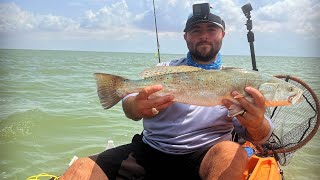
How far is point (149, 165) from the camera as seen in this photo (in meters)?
3.71

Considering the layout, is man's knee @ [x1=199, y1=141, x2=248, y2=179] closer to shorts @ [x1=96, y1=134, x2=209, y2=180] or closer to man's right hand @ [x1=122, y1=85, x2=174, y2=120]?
shorts @ [x1=96, y1=134, x2=209, y2=180]

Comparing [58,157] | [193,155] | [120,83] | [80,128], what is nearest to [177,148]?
[193,155]

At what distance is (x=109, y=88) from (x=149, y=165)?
3.27ft

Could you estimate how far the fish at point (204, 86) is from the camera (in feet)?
10.7

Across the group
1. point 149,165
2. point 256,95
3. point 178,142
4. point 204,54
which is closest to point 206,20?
point 204,54

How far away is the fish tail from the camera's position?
10.9 feet

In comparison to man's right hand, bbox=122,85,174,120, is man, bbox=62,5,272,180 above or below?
below

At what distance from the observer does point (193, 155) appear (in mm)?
3580

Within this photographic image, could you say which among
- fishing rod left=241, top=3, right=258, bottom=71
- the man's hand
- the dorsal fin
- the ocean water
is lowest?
the ocean water

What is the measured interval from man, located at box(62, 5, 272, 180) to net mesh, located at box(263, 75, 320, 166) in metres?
1.19

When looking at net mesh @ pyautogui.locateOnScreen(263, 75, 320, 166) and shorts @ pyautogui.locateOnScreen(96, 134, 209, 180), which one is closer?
shorts @ pyautogui.locateOnScreen(96, 134, 209, 180)

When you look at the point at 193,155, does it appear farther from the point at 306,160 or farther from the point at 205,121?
the point at 306,160

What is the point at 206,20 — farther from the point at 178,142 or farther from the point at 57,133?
the point at 57,133

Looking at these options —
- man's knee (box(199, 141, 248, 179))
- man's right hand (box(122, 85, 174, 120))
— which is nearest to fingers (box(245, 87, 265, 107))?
man's knee (box(199, 141, 248, 179))
